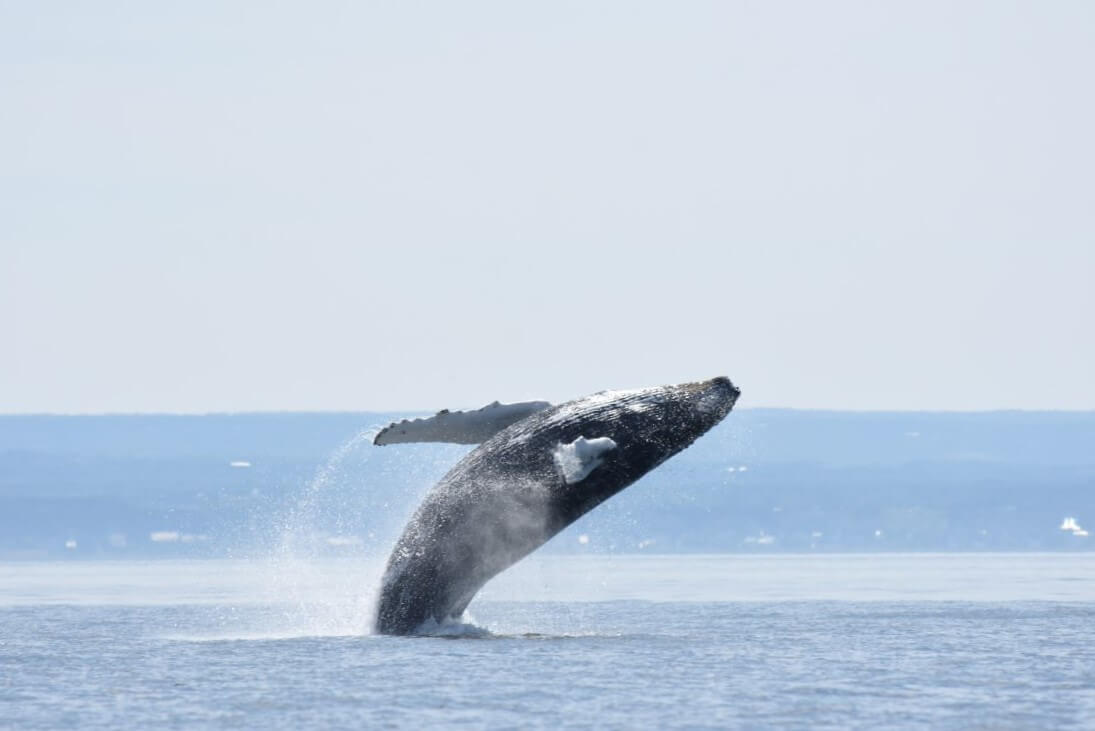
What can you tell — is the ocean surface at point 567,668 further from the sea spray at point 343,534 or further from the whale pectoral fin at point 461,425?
the whale pectoral fin at point 461,425

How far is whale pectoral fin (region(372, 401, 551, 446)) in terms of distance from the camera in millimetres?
20188

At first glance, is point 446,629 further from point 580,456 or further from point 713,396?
point 713,396

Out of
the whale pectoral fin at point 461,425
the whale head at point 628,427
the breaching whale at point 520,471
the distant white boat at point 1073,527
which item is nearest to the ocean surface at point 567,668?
the breaching whale at point 520,471

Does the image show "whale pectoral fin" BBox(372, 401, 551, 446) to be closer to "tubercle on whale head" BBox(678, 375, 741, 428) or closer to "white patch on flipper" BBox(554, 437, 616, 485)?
"white patch on flipper" BBox(554, 437, 616, 485)

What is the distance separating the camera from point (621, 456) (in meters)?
19.9

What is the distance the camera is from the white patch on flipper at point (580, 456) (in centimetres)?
1964

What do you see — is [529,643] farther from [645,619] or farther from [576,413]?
[645,619]

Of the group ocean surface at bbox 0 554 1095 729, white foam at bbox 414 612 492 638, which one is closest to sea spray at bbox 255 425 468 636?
ocean surface at bbox 0 554 1095 729

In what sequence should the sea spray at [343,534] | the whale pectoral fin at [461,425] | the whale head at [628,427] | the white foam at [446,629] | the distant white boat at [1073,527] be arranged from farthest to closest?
the distant white boat at [1073,527]
the sea spray at [343,534]
the white foam at [446,629]
the whale pectoral fin at [461,425]
the whale head at [628,427]

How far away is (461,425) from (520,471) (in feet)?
2.33

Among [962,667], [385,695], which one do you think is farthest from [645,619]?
[385,695]

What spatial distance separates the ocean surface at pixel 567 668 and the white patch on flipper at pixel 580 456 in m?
1.61

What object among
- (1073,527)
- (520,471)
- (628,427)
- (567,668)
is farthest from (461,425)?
(1073,527)

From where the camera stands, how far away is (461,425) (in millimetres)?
20406
